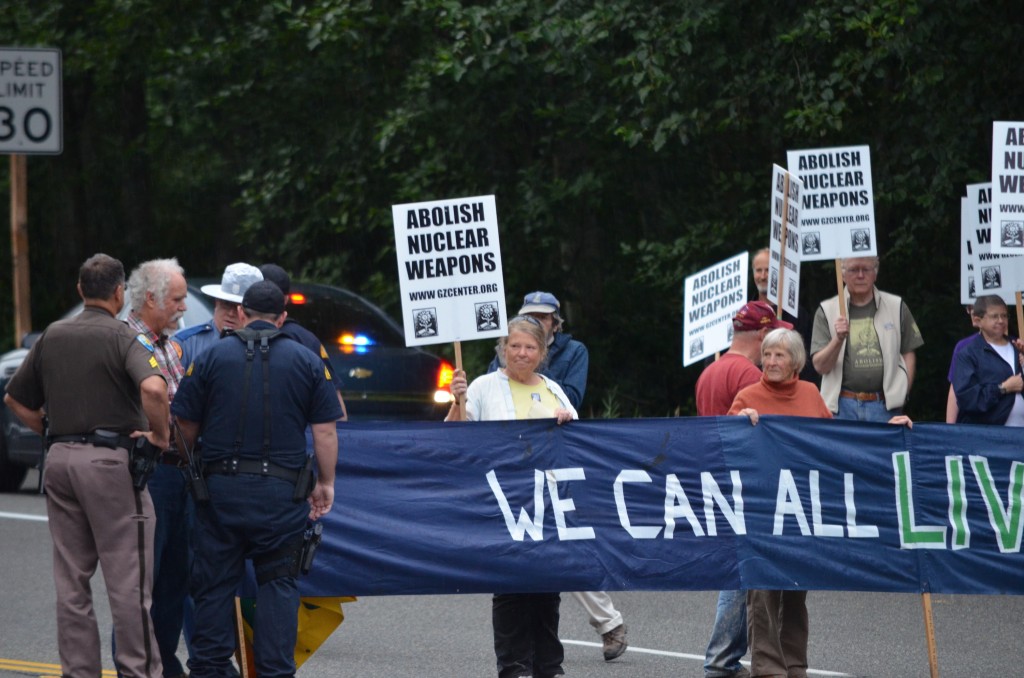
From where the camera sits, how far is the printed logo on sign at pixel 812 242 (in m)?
10.5

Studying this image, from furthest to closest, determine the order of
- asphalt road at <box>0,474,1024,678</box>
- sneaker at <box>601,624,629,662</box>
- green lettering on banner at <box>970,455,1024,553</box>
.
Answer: sneaker at <box>601,624,629,662</box> → asphalt road at <box>0,474,1024,678</box> → green lettering on banner at <box>970,455,1024,553</box>

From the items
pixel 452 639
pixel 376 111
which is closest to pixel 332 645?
pixel 452 639

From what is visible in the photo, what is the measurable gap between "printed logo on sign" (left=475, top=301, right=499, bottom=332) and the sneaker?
1704mm

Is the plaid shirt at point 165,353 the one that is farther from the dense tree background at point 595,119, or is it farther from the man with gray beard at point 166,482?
the dense tree background at point 595,119

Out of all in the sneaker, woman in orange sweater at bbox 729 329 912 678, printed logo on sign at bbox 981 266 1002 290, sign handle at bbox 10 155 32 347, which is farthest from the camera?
sign handle at bbox 10 155 32 347

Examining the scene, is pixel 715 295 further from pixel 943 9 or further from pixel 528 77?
pixel 528 77

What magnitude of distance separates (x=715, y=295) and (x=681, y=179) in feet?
20.8

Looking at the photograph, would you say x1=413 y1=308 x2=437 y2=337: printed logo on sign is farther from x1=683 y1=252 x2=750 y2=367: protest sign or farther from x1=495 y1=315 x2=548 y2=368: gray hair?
x1=683 y1=252 x2=750 y2=367: protest sign

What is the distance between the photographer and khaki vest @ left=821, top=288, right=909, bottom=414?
1009cm

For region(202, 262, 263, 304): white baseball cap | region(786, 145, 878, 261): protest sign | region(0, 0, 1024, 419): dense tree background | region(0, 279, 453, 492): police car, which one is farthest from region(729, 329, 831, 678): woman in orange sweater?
region(0, 0, 1024, 419): dense tree background

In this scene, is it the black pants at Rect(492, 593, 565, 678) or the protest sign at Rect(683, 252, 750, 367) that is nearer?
the black pants at Rect(492, 593, 565, 678)

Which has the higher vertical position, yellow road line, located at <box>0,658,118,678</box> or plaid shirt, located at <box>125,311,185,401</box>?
plaid shirt, located at <box>125,311,185,401</box>

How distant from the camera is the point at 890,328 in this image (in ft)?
33.3

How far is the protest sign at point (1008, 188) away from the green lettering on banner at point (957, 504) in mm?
2557
